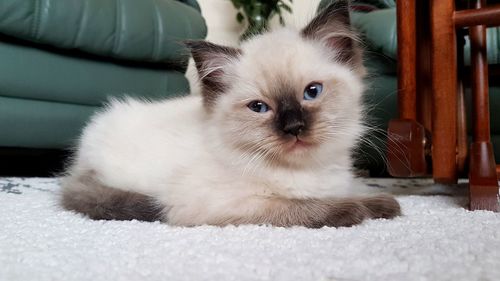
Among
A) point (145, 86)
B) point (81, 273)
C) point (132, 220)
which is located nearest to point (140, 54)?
point (145, 86)

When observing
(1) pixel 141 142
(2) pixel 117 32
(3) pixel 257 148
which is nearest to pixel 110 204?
(1) pixel 141 142

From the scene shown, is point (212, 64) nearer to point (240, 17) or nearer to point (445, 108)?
point (445, 108)

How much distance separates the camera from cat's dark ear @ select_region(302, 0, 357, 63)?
1107 millimetres

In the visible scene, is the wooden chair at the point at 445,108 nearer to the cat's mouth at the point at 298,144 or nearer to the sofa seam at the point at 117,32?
the cat's mouth at the point at 298,144

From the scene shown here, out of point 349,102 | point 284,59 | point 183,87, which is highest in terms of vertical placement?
→ point 284,59

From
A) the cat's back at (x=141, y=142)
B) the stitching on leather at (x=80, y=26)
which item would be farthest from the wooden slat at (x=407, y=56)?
the stitching on leather at (x=80, y=26)

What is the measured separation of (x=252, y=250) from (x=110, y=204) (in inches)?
17.7

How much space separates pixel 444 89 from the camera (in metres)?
1.14

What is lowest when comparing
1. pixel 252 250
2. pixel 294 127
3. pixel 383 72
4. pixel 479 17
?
pixel 383 72

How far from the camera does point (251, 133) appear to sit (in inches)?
40.2

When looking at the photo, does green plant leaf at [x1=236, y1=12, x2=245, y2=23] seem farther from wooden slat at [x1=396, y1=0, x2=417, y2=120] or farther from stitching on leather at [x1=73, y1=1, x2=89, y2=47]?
wooden slat at [x1=396, y1=0, x2=417, y2=120]

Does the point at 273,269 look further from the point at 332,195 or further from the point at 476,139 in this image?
the point at 476,139

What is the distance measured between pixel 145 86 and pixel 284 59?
55.2 inches

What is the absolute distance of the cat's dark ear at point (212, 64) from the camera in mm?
1128
